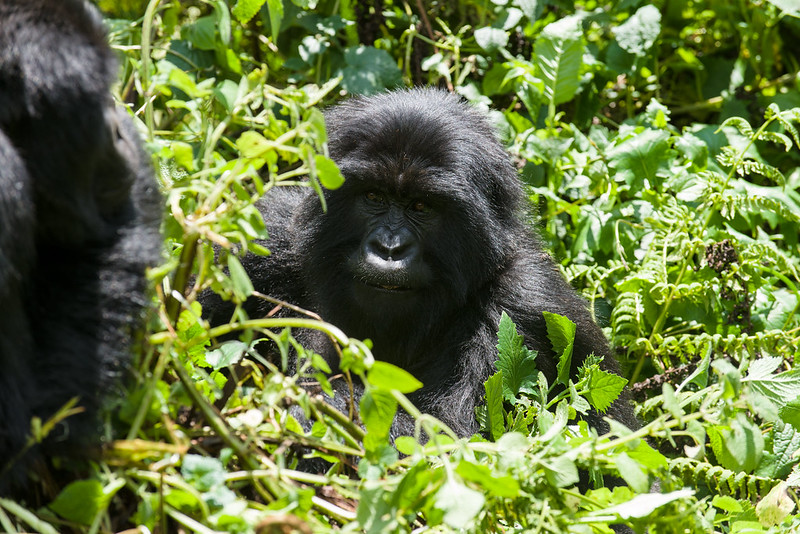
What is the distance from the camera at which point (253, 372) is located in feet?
7.38

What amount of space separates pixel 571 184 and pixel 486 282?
0.82 metres

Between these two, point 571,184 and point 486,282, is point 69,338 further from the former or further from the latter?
point 571,184

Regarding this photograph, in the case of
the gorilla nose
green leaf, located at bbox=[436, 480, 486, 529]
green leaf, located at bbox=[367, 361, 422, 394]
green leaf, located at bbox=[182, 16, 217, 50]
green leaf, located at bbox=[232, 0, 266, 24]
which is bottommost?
the gorilla nose

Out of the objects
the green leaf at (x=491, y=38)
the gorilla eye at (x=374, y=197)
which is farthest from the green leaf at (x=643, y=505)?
the green leaf at (x=491, y=38)

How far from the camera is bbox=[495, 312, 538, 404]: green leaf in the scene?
3.02 metres

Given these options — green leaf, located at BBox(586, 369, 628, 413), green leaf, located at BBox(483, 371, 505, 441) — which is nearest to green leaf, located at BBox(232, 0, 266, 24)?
green leaf, located at BBox(483, 371, 505, 441)

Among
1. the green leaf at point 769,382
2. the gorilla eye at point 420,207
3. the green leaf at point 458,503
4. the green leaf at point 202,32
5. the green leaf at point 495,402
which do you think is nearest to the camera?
the green leaf at point 458,503

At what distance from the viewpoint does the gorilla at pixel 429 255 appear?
352 cm

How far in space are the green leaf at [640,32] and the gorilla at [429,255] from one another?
1389mm

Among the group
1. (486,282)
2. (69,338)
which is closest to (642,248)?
(486,282)

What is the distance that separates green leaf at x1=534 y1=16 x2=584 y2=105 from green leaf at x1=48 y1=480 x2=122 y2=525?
3099 millimetres

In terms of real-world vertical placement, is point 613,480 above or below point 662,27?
below

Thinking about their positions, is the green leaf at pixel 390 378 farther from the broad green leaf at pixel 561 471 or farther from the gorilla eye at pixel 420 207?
the gorilla eye at pixel 420 207

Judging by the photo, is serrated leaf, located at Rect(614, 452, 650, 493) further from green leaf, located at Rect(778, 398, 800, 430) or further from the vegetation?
green leaf, located at Rect(778, 398, 800, 430)
